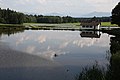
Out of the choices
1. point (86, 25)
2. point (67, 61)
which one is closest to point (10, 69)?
point (67, 61)

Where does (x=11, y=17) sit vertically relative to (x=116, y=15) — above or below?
above

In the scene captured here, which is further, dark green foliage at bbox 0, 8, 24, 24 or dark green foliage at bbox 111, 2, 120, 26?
dark green foliage at bbox 0, 8, 24, 24

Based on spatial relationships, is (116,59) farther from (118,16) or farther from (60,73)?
(118,16)

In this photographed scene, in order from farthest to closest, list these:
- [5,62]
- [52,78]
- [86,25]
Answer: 1. [86,25]
2. [5,62]
3. [52,78]

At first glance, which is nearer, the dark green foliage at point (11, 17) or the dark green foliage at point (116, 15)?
the dark green foliage at point (116, 15)

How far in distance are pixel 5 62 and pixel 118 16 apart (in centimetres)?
5315

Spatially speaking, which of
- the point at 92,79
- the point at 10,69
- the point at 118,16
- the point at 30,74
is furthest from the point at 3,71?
the point at 118,16

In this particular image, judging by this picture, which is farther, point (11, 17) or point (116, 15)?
point (11, 17)

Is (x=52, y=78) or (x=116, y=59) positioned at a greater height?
(x=116, y=59)

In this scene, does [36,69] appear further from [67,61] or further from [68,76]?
[67,61]

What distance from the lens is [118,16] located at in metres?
79.4

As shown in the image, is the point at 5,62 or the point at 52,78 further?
the point at 5,62

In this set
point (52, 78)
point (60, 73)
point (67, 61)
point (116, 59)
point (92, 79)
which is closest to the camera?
point (92, 79)

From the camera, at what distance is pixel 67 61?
117ft
